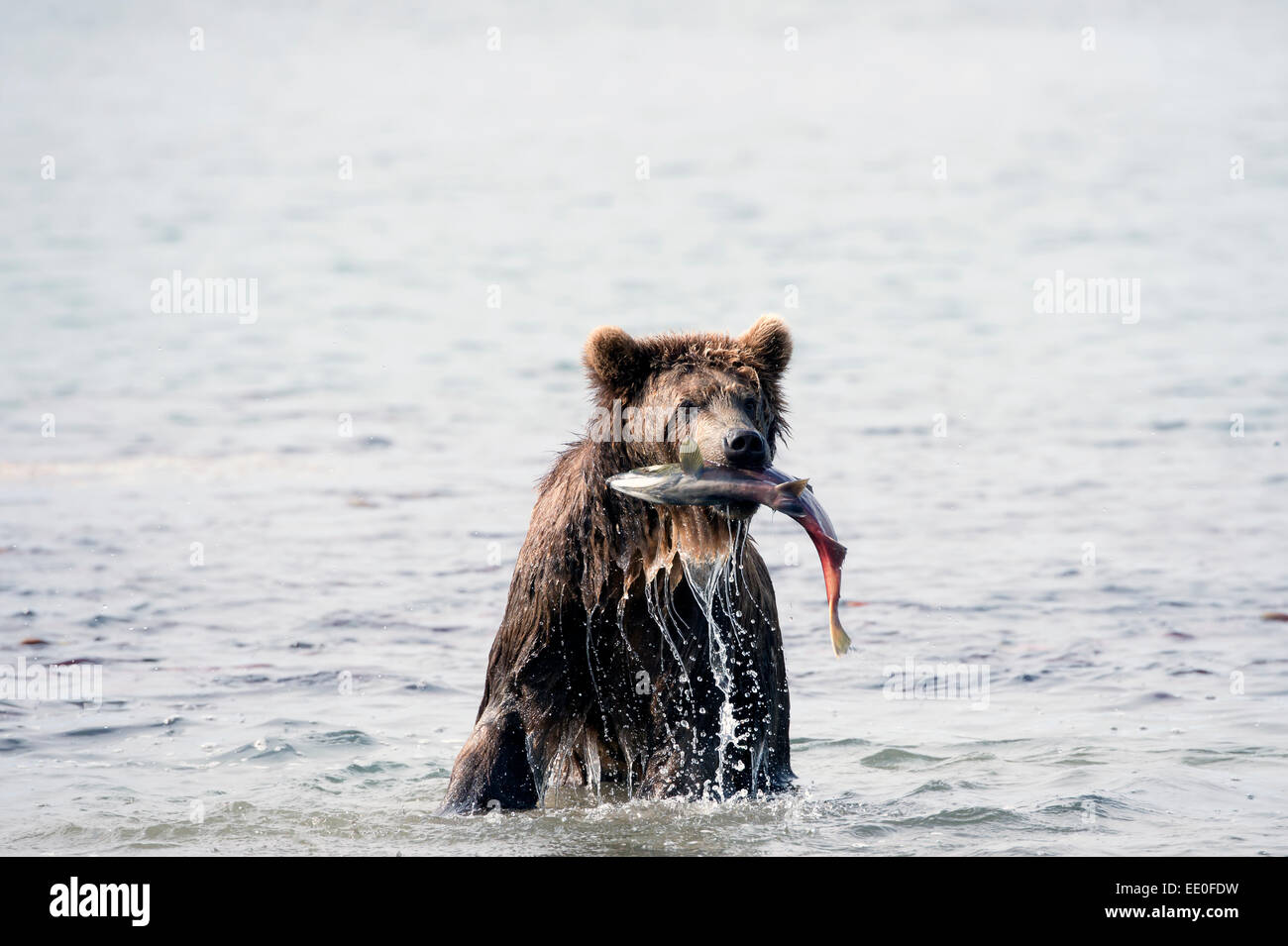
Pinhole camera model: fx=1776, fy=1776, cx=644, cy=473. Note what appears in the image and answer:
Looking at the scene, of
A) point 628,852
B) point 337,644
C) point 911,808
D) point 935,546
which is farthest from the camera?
point 935,546

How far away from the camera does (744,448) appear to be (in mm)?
6062

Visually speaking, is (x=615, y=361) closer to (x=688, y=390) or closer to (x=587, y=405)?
(x=688, y=390)

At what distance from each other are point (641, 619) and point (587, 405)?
802 centimetres

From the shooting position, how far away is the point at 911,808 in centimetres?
675

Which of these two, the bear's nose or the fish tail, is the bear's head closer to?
the bear's nose

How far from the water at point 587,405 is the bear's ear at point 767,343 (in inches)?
64.4

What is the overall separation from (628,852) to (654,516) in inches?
46.9

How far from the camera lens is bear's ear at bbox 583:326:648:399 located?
6.34m

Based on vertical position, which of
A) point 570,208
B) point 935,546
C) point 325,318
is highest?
point 570,208

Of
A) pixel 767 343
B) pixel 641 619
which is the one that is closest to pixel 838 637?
pixel 641 619

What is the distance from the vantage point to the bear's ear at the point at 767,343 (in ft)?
21.5

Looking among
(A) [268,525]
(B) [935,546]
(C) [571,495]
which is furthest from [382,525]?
(C) [571,495]

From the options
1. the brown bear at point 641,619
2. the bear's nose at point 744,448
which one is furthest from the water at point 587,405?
the bear's nose at point 744,448

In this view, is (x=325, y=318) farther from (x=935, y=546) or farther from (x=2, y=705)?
(x=2, y=705)
